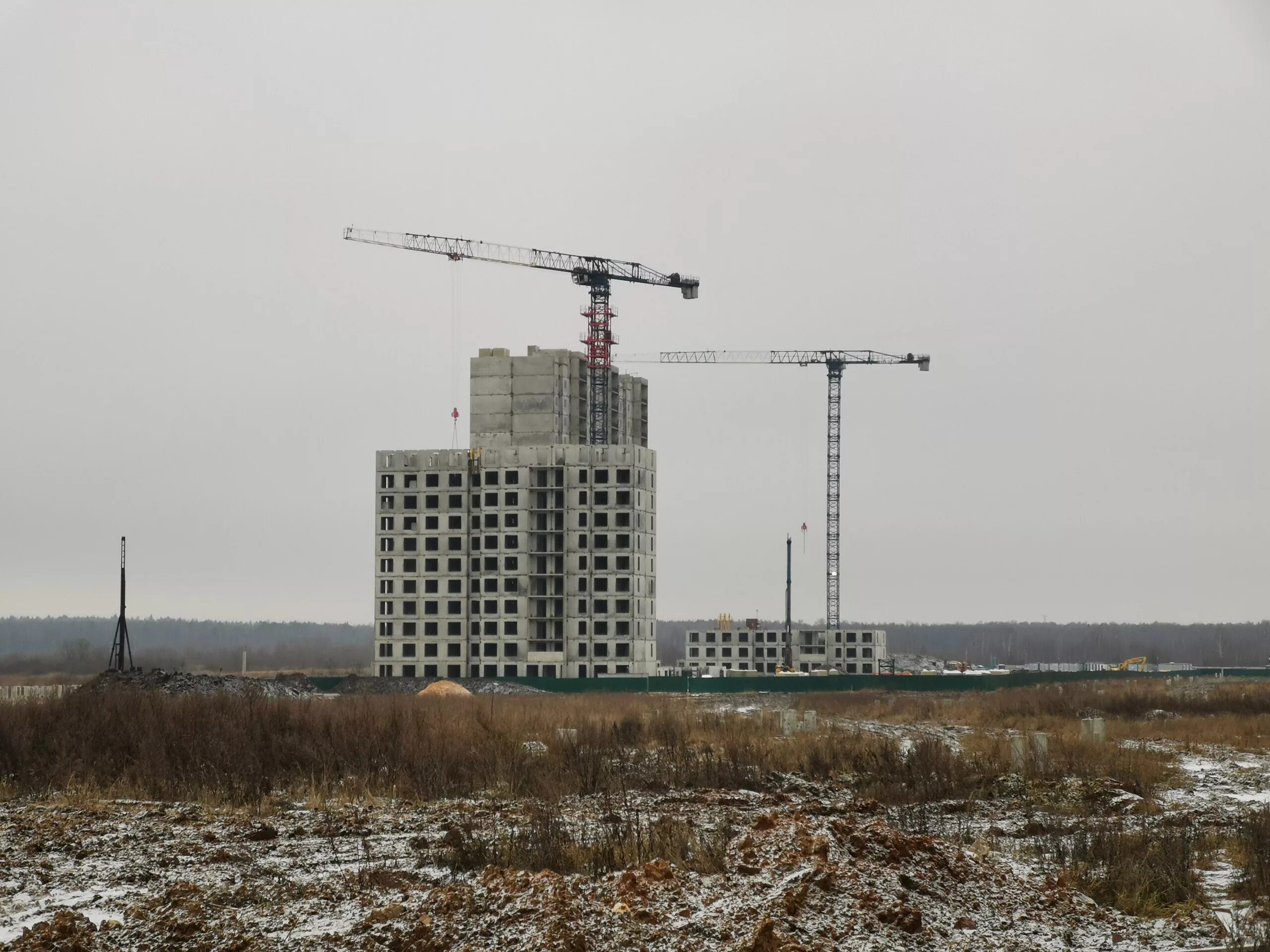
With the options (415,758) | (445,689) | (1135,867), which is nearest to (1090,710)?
(445,689)

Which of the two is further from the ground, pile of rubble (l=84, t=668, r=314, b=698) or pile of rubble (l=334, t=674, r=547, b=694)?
pile of rubble (l=84, t=668, r=314, b=698)

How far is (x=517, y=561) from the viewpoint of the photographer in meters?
114

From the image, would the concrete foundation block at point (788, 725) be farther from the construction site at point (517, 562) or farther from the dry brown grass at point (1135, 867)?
the construction site at point (517, 562)

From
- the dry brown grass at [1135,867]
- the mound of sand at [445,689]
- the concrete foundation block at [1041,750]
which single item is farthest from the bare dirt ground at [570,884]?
the mound of sand at [445,689]

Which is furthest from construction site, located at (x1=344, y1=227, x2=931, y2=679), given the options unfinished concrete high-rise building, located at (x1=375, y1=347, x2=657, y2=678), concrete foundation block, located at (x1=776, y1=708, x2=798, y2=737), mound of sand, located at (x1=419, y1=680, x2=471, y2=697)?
concrete foundation block, located at (x1=776, y1=708, x2=798, y2=737)

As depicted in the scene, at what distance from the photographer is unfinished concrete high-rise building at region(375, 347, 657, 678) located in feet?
367

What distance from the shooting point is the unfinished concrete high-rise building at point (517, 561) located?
11200cm

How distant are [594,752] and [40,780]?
10205mm

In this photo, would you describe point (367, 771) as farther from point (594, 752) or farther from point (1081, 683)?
point (1081, 683)

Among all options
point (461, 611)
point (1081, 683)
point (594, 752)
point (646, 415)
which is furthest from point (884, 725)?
point (646, 415)

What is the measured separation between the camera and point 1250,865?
1759cm

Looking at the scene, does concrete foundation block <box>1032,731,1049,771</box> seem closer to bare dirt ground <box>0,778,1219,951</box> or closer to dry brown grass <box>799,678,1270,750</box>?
dry brown grass <box>799,678,1270,750</box>

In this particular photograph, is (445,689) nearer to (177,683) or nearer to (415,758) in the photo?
(177,683)

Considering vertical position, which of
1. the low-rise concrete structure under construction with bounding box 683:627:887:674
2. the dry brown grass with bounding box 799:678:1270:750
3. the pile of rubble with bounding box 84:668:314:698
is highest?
the pile of rubble with bounding box 84:668:314:698
